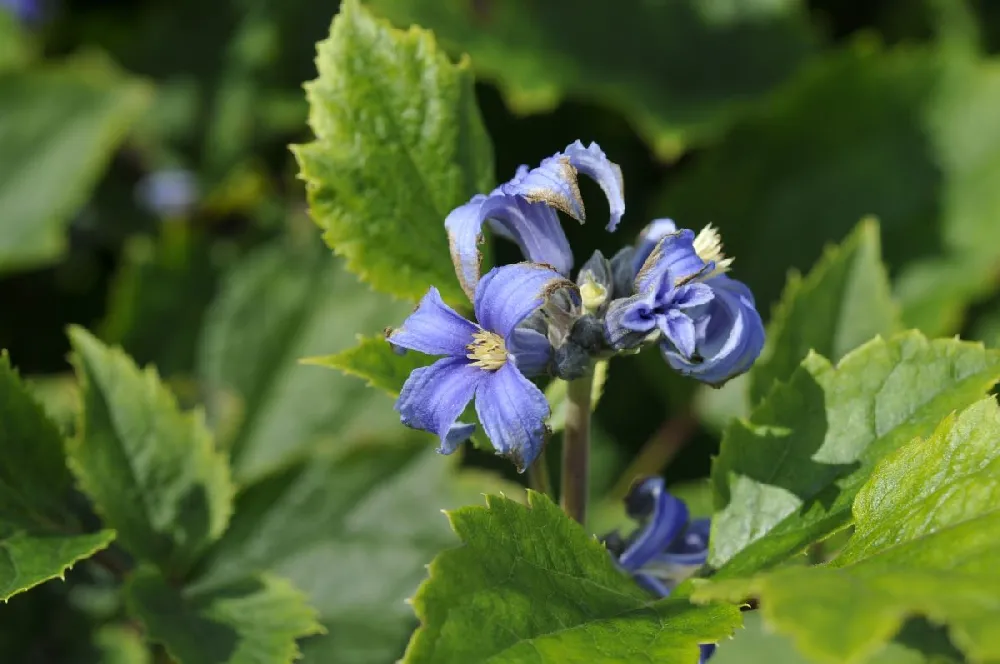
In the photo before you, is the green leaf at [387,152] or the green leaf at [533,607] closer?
the green leaf at [533,607]

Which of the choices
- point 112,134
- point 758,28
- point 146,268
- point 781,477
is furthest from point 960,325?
point 112,134

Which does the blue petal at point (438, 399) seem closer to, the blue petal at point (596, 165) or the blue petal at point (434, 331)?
the blue petal at point (434, 331)

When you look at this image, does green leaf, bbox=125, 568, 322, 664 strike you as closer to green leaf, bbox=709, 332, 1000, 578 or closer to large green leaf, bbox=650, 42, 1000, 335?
green leaf, bbox=709, 332, 1000, 578

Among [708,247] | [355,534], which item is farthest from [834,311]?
[355,534]

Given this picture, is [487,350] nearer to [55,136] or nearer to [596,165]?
[596,165]

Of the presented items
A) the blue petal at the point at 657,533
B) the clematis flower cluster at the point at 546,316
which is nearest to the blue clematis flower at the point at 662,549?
the blue petal at the point at 657,533

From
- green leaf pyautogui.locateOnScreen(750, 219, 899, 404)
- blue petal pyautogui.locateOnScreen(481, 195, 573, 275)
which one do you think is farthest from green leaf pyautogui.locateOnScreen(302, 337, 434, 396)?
green leaf pyautogui.locateOnScreen(750, 219, 899, 404)

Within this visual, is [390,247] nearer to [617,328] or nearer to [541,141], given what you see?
[617,328]
